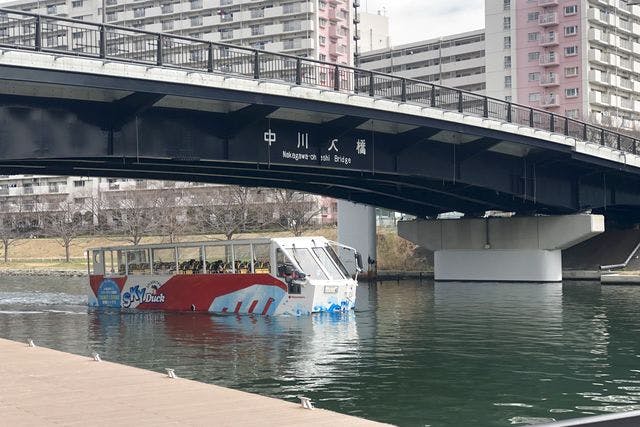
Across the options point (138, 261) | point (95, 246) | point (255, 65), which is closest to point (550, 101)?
point (95, 246)

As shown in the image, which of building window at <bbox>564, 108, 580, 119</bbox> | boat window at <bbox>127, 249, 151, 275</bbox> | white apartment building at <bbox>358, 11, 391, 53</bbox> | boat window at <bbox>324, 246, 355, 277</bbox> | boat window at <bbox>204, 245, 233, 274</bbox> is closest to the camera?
boat window at <bbox>324, 246, 355, 277</bbox>

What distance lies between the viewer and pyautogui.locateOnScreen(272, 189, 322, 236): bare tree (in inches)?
3909

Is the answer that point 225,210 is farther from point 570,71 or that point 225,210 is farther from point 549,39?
point 570,71

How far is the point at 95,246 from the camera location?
122m

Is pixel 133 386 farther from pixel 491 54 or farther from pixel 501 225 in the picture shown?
pixel 491 54

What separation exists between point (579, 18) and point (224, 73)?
105m

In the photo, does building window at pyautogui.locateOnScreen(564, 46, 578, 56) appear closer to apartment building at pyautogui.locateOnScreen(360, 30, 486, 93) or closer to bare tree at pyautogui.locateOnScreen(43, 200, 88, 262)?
apartment building at pyautogui.locateOnScreen(360, 30, 486, 93)

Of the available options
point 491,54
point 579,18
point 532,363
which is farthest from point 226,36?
point 532,363

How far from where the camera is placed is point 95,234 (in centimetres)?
12481

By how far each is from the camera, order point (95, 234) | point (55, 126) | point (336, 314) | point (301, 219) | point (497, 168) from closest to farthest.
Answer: point (55, 126), point (336, 314), point (497, 168), point (301, 219), point (95, 234)

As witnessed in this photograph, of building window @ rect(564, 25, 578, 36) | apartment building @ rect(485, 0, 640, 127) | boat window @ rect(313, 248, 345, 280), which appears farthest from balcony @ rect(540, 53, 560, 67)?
boat window @ rect(313, 248, 345, 280)

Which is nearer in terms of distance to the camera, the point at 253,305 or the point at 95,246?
the point at 253,305

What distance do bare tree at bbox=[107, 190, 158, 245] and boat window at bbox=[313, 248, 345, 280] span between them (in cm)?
6785

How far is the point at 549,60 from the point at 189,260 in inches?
3924
